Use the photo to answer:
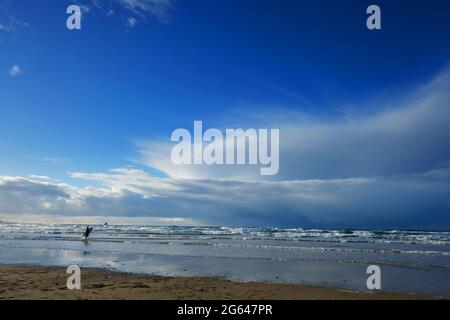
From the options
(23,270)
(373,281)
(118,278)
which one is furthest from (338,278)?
(23,270)

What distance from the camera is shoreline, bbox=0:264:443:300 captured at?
43.8ft

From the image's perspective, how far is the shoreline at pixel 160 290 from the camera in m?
13.3

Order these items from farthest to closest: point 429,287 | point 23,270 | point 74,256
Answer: point 74,256, point 23,270, point 429,287

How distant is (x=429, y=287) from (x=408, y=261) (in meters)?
9.40

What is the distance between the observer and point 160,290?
14.7 m

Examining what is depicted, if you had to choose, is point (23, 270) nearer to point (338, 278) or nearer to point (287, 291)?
point (287, 291)

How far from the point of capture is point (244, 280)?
17.8 m

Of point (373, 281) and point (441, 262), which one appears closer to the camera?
point (373, 281)
